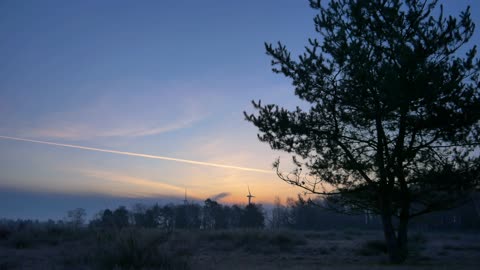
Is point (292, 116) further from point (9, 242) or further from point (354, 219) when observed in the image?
point (354, 219)

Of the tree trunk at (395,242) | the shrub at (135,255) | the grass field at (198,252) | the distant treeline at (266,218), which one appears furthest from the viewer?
the distant treeline at (266,218)

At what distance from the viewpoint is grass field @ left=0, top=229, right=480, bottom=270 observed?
11805 mm

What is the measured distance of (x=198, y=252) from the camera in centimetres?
2145

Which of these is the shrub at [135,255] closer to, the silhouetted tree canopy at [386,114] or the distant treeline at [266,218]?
the silhouetted tree canopy at [386,114]

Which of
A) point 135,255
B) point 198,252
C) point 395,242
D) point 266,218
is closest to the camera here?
point 135,255

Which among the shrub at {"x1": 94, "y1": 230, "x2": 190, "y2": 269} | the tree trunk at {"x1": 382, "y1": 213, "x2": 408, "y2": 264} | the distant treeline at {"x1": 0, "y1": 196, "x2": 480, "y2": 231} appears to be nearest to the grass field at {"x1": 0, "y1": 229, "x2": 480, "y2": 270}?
the shrub at {"x1": 94, "y1": 230, "x2": 190, "y2": 269}

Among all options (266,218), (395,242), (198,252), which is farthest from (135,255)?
(266,218)

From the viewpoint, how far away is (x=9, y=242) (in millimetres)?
21828

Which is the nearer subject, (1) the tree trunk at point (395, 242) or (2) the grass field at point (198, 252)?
(2) the grass field at point (198, 252)

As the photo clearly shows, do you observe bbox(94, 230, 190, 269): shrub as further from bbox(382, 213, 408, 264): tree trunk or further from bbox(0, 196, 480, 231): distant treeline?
bbox(0, 196, 480, 231): distant treeline

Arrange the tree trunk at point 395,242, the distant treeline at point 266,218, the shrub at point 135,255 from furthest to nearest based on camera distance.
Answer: the distant treeline at point 266,218 < the tree trunk at point 395,242 < the shrub at point 135,255

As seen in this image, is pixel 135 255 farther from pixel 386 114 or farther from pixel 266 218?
pixel 266 218

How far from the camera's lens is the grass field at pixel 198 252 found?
11805 mm

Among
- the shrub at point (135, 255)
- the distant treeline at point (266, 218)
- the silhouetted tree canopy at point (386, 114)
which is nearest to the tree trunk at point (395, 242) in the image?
the silhouetted tree canopy at point (386, 114)
